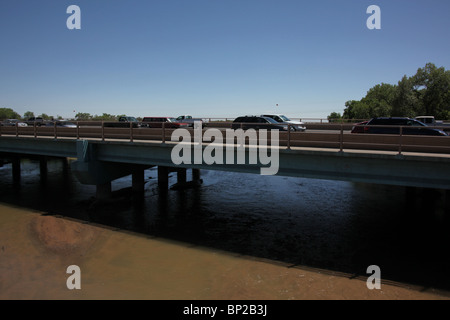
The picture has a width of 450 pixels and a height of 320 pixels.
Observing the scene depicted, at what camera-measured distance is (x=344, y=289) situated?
9.82m

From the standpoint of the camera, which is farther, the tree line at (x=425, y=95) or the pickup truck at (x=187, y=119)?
the tree line at (x=425, y=95)

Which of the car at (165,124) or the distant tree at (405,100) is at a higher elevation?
the distant tree at (405,100)

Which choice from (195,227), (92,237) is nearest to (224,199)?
(195,227)

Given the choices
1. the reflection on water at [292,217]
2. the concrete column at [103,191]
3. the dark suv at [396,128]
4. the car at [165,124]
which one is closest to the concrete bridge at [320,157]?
the concrete column at [103,191]

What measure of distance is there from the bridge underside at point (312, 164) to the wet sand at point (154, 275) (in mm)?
3507

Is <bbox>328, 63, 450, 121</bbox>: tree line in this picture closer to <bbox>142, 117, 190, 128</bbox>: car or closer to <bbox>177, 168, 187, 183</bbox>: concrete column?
<bbox>142, 117, 190, 128</bbox>: car

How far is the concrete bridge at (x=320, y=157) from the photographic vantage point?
1092 cm

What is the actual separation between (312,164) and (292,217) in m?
5.21

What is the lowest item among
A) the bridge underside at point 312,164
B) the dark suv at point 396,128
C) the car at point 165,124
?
the bridge underside at point 312,164

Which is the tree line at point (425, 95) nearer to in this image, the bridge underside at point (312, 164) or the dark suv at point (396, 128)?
the dark suv at point (396, 128)

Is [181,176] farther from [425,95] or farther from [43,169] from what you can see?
[425,95]

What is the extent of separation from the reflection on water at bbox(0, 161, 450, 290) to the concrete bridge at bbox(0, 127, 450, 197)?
2896 mm

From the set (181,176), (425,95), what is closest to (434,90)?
(425,95)

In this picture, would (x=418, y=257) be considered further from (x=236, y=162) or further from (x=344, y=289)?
(x=236, y=162)
